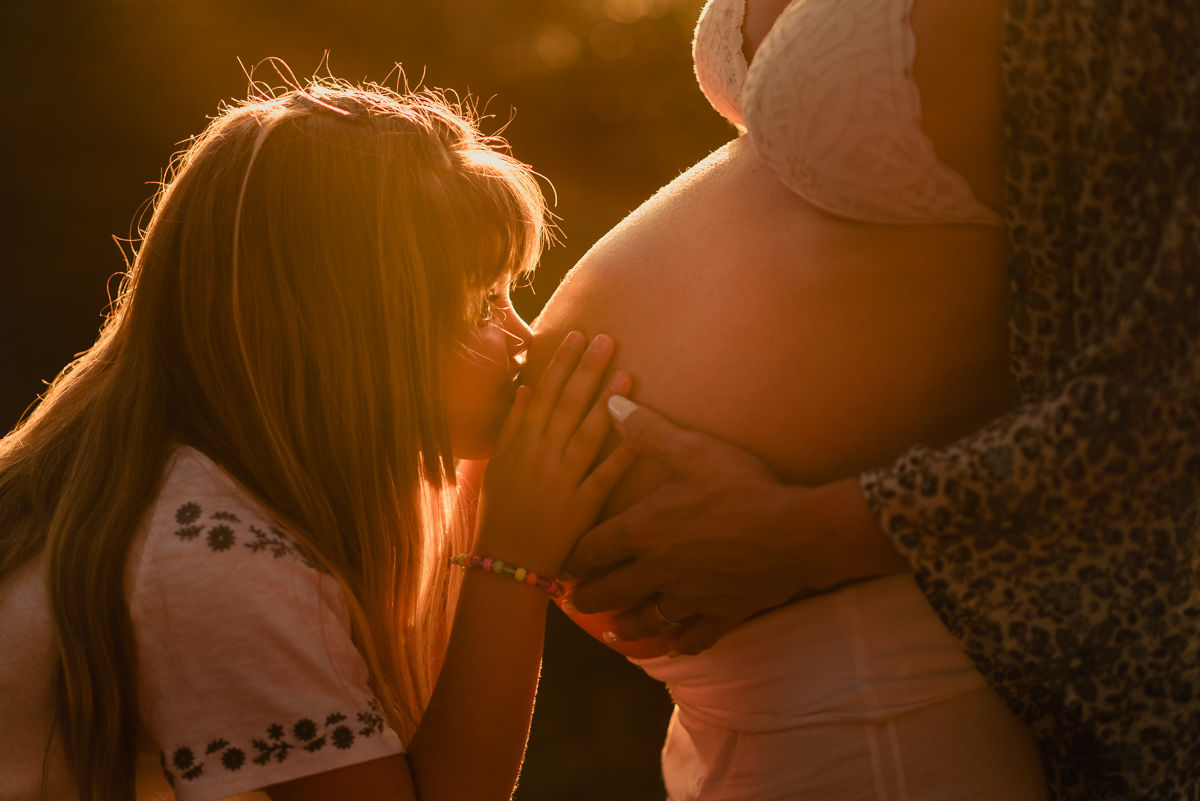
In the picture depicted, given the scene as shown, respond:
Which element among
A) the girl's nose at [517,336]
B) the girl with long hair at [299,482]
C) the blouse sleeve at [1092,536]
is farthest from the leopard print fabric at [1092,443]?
the girl's nose at [517,336]

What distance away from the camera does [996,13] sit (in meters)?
1.01

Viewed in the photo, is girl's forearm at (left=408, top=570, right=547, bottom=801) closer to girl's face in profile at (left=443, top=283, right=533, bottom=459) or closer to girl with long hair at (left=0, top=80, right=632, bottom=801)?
girl with long hair at (left=0, top=80, right=632, bottom=801)

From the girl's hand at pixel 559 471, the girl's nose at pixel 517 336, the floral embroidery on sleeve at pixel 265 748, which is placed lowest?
the floral embroidery on sleeve at pixel 265 748

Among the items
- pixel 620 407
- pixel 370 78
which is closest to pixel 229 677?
pixel 620 407

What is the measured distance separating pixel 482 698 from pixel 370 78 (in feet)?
9.99

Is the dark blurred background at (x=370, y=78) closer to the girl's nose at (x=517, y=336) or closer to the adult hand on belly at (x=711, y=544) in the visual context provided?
the girl's nose at (x=517, y=336)

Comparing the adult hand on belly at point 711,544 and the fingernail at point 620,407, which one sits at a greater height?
the fingernail at point 620,407

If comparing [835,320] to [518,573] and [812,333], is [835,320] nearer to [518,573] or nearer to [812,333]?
[812,333]

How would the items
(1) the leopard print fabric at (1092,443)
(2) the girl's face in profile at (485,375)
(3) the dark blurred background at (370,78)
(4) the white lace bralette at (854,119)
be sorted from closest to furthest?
(1) the leopard print fabric at (1092,443)
(4) the white lace bralette at (854,119)
(2) the girl's face in profile at (485,375)
(3) the dark blurred background at (370,78)

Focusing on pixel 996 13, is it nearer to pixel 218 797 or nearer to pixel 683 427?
pixel 683 427

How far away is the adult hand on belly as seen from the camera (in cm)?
101

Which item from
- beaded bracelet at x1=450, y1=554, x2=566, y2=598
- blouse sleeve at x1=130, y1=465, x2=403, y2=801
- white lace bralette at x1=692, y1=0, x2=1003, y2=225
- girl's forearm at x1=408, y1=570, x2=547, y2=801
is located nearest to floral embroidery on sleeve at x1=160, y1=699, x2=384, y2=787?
blouse sleeve at x1=130, y1=465, x2=403, y2=801

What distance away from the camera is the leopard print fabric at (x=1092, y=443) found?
0.89m

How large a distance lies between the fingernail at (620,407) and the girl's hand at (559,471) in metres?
0.01
